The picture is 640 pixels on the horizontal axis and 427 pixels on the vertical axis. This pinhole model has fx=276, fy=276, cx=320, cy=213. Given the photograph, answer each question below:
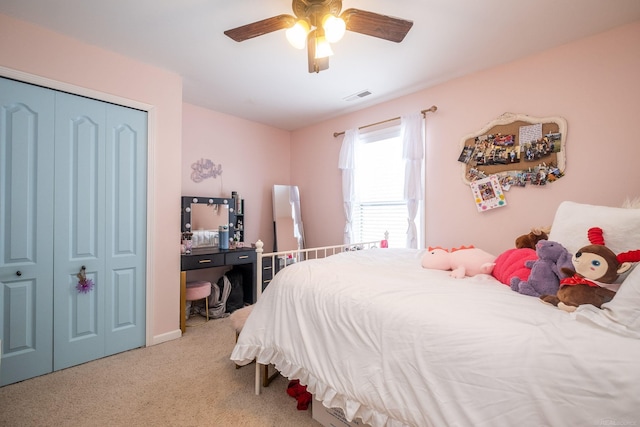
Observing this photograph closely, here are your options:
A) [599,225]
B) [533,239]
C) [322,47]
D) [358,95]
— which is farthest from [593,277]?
[358,95]

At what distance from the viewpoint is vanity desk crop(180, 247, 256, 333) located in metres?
2.70

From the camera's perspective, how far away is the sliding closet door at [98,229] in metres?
2.06

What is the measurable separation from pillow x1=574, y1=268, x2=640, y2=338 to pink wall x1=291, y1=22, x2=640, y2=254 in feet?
4.97

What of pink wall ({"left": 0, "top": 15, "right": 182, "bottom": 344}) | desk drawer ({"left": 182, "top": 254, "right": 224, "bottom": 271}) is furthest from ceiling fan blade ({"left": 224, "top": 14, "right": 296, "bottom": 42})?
desk drawer ({"left": 182, "top": 254, "right": 224, "bottom": 271})

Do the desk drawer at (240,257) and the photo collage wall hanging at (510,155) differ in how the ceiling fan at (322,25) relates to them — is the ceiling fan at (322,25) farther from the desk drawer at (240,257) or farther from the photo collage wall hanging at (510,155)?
the desk drawer at (240,257)

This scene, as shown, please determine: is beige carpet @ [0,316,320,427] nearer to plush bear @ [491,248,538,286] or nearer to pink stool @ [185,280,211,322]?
pink stool @ [185,280,211,322]

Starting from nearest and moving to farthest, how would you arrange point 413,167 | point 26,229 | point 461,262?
point 461,262
point 26,229
point 413,167

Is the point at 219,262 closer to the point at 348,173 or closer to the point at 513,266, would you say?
the point at 348,173

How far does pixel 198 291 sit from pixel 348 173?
2168 millimetres

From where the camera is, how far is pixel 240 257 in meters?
3.17

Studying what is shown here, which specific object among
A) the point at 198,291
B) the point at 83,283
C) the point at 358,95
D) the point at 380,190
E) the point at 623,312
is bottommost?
the point at 198,291

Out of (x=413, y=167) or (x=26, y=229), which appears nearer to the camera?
(x=26, y=229)

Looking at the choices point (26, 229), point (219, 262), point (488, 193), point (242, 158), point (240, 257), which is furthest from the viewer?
point (242, 158)

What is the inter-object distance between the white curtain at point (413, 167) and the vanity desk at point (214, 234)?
6.01 ft
